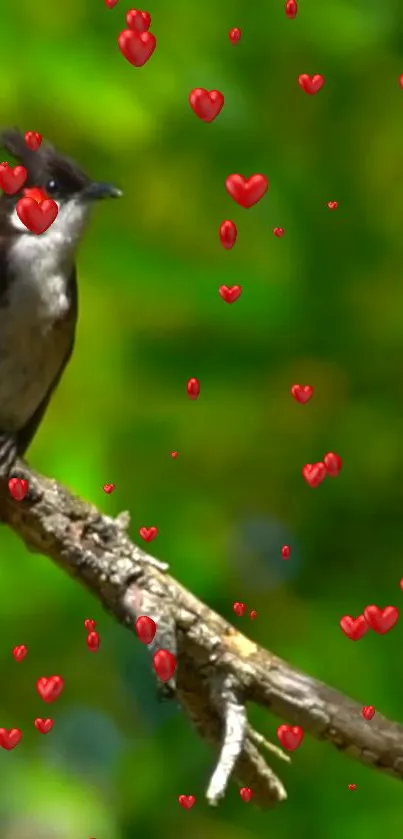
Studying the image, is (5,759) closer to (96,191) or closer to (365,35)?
(96,191)

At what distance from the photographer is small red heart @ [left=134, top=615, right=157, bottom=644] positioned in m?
0.84

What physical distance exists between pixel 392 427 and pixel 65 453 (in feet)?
1.10

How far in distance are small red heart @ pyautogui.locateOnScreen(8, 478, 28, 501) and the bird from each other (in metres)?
0.10

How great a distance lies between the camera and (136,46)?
669 mm

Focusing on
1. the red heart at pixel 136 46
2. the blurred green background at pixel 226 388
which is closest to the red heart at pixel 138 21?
the red heart at pixel 136 46

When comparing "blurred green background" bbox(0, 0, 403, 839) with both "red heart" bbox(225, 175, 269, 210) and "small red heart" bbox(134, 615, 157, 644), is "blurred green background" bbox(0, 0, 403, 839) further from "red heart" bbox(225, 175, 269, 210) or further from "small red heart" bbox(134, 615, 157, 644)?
"red heart" bbox(225, 175, 269, 210)

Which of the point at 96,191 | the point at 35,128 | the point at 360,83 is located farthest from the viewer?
the point at 360,83

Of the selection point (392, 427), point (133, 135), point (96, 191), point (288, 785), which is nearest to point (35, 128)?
point (133, 135)

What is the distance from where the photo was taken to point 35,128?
137 centimetres

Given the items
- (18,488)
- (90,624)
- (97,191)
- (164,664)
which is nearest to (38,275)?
(97,191)

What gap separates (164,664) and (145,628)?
56 millimetres

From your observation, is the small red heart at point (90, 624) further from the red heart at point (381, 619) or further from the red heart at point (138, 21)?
the red heart at point (138, 21)

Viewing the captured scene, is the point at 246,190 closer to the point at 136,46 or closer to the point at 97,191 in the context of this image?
the point at 136,46

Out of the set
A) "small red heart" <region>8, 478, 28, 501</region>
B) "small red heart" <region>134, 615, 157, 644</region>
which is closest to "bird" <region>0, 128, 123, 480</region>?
"small red heart" <region>8, 478, 28, 501</region>
